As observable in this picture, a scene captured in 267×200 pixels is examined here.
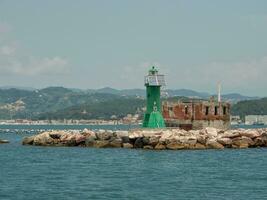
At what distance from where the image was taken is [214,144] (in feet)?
226

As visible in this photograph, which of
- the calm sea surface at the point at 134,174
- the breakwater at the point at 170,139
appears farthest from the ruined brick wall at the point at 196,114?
the calm sea surface at the point at 134,174

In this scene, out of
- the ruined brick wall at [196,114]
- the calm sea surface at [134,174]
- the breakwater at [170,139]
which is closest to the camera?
the calm sea surface at [134,174]

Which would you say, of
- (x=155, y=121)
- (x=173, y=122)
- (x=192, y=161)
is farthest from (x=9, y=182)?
(x=173, y=122)

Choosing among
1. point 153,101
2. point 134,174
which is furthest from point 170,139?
point 134,174

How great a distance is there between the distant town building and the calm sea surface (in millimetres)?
13783

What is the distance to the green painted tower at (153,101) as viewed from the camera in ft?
241

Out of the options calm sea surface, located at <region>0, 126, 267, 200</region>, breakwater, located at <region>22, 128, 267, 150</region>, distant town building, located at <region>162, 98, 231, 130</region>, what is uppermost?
distant town building, located at <region>162, 98, 231, 130</region>

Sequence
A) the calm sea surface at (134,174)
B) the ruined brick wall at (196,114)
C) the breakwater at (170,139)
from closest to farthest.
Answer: the calm sea surface at (134,174)
the breakwater at (170,139)
the ruined brick wall at (196,114)

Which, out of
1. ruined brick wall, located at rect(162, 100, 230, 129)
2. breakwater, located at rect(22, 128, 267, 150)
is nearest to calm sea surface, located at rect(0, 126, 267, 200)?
breakwater, located at rect(22, 128, 267, 150)

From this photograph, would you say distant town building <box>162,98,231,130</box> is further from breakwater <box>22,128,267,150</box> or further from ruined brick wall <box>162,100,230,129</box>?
breakwater <box>22,128,267,150</box>

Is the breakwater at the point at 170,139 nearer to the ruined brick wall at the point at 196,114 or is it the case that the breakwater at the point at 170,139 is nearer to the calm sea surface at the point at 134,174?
the calm sea surface at the point at 134,174

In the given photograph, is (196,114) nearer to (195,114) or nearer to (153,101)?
(195,114)

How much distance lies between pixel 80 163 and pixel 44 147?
881 inches

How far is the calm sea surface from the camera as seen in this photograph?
126ft
